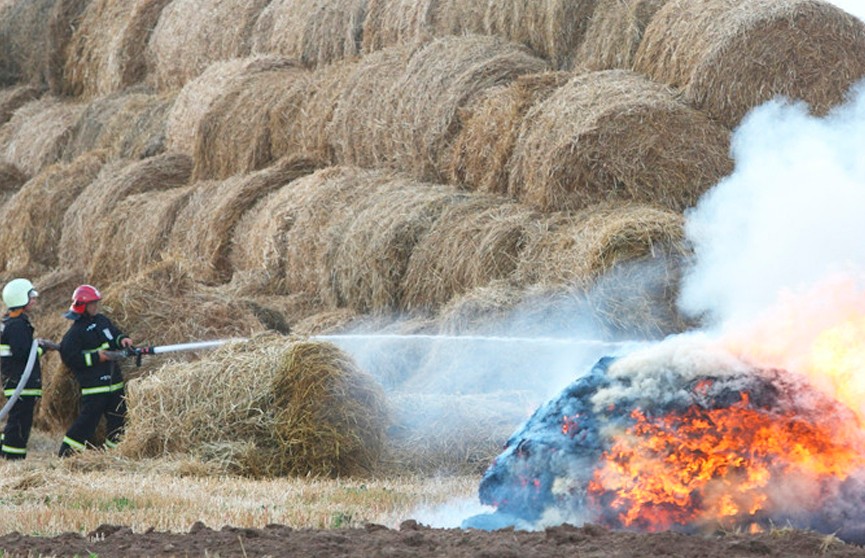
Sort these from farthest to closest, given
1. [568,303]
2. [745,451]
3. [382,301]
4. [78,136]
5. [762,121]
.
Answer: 1. [78,136]
2. [382,301]
3. [762,121]
4. [568,303]
5. [745,451]

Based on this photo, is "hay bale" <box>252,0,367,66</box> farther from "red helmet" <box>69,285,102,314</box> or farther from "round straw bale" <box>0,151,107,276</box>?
"red helmet" <box>69,285,102,314</box>

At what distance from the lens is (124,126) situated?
69.2ft

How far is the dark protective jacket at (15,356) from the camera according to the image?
42.9ft

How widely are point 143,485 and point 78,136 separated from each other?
1416cm

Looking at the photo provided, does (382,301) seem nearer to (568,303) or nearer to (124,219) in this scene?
(568,303)

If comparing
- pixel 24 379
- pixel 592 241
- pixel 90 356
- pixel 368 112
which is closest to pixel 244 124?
pixel 368 112

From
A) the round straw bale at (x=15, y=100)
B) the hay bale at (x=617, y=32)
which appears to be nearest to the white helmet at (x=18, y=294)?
the hay bale at (x=617, y=32)

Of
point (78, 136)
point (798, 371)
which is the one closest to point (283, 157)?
point (78, 136)

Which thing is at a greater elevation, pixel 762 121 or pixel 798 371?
pixel 762 121

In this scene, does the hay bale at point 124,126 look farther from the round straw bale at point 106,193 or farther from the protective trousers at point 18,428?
the protective trousers at point 18,428

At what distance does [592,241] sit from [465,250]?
1.71 meters

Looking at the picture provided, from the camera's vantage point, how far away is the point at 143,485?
932 cm

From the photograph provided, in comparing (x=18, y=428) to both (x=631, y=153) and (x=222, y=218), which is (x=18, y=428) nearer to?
(x=222, y=218)

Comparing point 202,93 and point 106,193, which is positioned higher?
point 202,93
